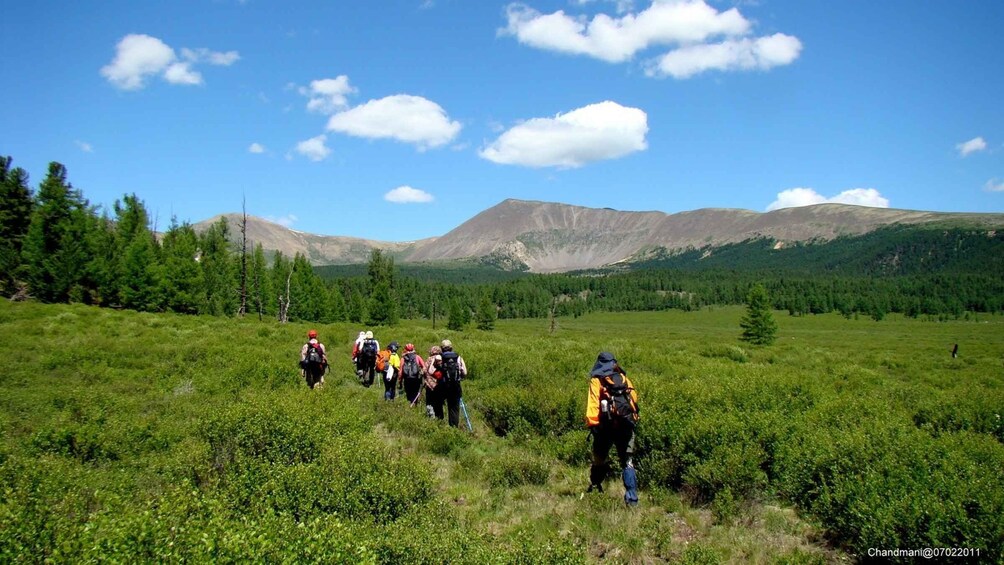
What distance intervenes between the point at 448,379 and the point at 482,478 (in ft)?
12.5

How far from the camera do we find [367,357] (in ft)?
57.1

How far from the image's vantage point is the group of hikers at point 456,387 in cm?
778

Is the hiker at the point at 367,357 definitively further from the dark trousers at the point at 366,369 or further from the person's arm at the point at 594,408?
the person's arm at the point at 594,408

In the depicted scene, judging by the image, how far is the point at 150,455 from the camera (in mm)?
7785

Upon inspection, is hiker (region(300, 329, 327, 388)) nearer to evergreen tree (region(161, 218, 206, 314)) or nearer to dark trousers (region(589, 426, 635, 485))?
dark trousers (region(589, 426, 635, 485))

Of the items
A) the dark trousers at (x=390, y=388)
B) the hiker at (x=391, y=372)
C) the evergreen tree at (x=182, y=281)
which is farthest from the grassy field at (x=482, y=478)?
the evergreen tree at (x=182, y=281)

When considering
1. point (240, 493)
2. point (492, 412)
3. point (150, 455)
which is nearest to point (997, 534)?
point (240, 493)

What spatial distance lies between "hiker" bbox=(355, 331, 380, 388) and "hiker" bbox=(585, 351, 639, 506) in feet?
35.2

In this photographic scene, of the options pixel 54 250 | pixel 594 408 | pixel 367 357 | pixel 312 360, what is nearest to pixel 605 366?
pixel 594 408

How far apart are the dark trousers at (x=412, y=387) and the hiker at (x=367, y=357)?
3.45 meters

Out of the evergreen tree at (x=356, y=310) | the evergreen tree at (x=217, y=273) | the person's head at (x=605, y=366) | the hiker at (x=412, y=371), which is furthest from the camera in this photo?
the evergreen tree at (x=356, y=310)

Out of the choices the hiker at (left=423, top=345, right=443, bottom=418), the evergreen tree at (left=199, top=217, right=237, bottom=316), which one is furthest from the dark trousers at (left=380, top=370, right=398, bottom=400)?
the evergreen tree at (left=199, top=217, right=237, bottom=316)

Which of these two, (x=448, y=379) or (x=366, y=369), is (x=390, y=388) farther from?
(x=448, y=379)

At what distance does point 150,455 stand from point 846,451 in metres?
10.4
